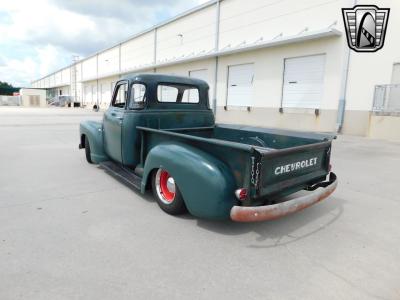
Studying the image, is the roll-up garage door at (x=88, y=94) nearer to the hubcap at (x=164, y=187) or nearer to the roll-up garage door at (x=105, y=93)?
the roll-up garage door at (x=105, y=93)

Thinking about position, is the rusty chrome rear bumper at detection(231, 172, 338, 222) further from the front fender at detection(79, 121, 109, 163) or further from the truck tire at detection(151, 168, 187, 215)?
Result: the front fender at detection(79, 121, 109, 163)

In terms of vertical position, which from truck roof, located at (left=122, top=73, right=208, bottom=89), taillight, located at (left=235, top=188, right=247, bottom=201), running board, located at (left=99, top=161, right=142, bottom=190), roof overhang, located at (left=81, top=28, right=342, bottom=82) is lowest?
running board, located at (left=99, top=161, right=142, bottom=190)

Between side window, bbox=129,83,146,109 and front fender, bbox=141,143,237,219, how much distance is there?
145cm

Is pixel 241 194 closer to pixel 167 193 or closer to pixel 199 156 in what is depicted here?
pixel 199 156

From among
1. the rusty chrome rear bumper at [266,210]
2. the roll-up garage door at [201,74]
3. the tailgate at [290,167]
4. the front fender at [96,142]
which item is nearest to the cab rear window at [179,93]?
the front fender at [96,142]

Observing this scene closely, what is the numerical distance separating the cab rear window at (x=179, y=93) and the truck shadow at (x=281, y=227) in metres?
2.45

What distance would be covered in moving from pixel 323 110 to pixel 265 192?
40.1 ft

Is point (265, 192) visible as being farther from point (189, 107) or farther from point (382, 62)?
point (382, 62)

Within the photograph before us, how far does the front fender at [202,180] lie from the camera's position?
3.04 meters

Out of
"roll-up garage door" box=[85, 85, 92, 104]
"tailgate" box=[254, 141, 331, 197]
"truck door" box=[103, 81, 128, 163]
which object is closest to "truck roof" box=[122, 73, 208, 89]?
"truck door" box=[103, 81, 128, 163]

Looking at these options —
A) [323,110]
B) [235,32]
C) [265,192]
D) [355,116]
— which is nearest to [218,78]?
[235,32]

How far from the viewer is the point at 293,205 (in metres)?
3.06

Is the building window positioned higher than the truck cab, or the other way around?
the building window

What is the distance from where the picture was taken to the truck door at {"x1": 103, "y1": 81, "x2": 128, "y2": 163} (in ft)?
15.6
